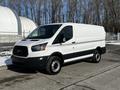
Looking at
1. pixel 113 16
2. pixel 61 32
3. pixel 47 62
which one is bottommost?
pixel 47 62

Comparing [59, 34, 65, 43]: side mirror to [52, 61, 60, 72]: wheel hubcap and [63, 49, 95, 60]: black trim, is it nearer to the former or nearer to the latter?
[63, 49, 95, 60]: black trim

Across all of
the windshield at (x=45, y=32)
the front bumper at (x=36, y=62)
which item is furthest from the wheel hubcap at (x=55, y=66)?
the windshield at (x=45, y=32)

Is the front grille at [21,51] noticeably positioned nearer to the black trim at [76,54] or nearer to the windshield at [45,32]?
the windshield at [45,32]

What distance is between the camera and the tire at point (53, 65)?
29.3 feet

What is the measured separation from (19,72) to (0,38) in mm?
19944

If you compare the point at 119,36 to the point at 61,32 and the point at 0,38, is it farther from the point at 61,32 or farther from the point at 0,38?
the point at 61,32

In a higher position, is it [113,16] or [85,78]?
[113,16]

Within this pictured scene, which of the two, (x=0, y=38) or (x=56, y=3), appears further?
(x=56, y=3)

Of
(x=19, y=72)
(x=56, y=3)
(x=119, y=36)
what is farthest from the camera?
(x=56, y=3)

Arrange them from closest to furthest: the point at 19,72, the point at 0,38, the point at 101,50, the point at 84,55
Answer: the point at 19,72 < the point at 84,55 < the point at 101,50 < the point at 0,38

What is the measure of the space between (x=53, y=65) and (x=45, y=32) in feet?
5.34

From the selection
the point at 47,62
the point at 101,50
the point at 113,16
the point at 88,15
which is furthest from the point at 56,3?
the point at 47,62

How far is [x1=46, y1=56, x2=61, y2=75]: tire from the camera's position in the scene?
893 cm

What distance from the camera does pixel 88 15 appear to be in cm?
6034
